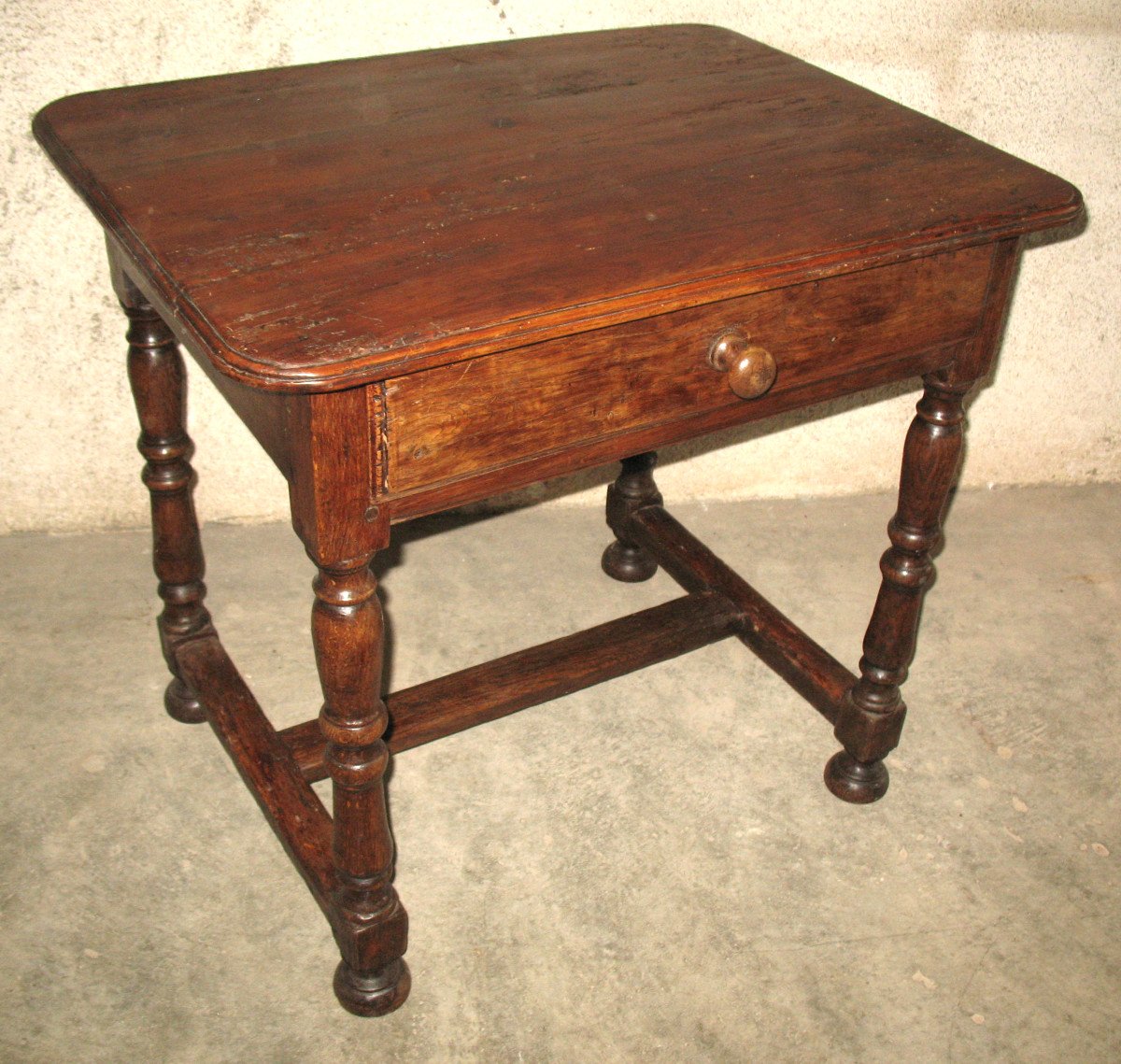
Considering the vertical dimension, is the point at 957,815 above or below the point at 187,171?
below

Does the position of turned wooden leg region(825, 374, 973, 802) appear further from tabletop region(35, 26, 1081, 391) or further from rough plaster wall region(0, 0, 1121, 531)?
rough plaster wall region(0, 0, 1121, 531)

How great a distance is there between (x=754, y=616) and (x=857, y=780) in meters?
0.31

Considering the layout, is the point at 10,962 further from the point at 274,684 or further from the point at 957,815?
the point at 957,815

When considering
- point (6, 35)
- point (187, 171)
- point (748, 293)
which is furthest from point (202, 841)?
point (6, 35)

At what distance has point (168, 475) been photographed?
1.96 m

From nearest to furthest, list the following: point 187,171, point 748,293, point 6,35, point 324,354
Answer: point 324,354 < point 748,293 < point 187,171 < point 6,35

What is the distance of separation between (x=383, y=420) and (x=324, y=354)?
0.38 ft

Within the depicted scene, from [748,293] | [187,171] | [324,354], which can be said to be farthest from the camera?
[187,171]

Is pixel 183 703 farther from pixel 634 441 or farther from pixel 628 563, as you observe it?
pixel 634 441

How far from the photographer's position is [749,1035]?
170cm

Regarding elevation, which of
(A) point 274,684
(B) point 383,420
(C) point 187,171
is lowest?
(A) point 274,684

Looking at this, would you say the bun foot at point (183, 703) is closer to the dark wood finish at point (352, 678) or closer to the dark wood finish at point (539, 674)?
the dark wood finish at point (539, 674)

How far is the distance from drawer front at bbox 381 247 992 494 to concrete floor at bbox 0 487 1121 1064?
2.49 ft

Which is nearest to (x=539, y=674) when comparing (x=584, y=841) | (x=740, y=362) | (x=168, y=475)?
(x=584, y=841)
